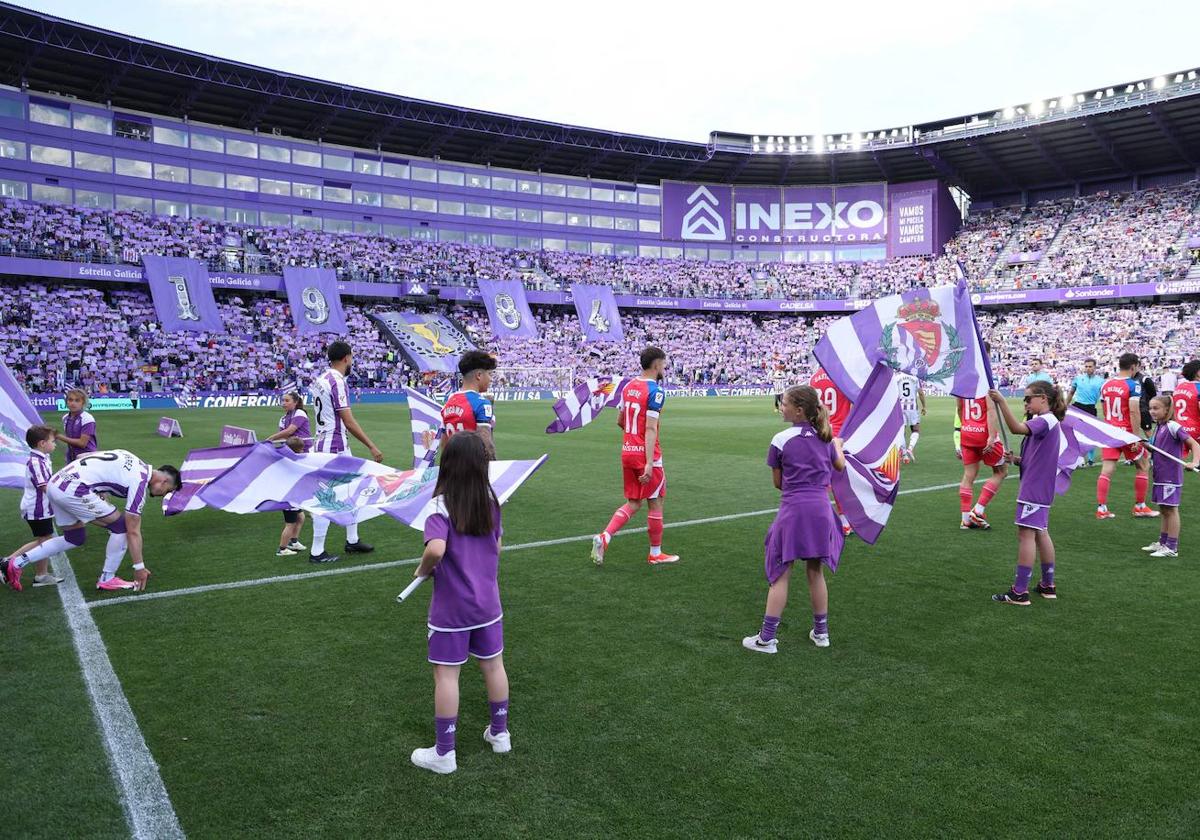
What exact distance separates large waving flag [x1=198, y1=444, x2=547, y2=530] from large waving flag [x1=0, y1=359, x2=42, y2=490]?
65.0 inches

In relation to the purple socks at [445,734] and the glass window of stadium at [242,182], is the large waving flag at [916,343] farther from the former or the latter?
the glass window of stadium at [242,182]

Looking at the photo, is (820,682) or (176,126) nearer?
(820,682)

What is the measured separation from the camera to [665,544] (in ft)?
31.1

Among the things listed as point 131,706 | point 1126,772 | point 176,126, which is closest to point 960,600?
point 1126,772

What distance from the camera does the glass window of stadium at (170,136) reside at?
53094 mm

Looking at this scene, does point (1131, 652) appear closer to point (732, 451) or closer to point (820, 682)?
point (820, 682)

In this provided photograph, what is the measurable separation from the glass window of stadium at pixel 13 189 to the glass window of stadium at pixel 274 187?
13.6 metres

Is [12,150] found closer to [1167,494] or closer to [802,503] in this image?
[802,503]

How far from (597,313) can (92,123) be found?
34.3 meters

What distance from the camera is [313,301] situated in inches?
1970

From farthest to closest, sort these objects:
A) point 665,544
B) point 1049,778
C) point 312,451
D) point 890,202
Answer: point 890,202 → point 665,544 → point 312,451 → point 1049,778

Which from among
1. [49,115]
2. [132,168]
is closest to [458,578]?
[132,168]

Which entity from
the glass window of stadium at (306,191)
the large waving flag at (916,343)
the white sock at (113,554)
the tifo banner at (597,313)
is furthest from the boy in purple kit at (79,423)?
the glass window of stadium at (306,191)

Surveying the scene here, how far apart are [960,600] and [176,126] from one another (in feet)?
197
